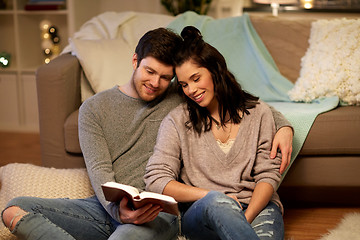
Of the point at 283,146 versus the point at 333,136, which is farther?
the point at 333,136

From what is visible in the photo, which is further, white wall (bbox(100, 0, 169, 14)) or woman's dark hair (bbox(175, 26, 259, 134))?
white wall (bbox(100, 0, 169, 14))

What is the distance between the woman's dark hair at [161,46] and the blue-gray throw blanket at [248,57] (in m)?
0.75

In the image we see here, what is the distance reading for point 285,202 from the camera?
227 centimetres

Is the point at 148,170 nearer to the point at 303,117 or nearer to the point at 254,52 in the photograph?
the point at 303,117

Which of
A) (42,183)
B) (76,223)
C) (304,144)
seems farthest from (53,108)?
(304,144)

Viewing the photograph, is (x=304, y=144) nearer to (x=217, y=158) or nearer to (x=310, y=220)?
(x=310, y=220)

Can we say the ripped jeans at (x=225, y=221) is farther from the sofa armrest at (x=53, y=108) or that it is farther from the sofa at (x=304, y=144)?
the sofa armrest at (x=53, y=108)

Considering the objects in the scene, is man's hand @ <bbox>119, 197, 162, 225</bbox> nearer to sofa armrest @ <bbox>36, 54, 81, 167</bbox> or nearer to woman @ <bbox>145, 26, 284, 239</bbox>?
woman @ <bbox>145, 26, 284, 239</bbox>

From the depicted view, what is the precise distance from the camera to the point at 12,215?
4.77ft

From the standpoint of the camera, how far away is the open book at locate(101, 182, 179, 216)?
1312mm

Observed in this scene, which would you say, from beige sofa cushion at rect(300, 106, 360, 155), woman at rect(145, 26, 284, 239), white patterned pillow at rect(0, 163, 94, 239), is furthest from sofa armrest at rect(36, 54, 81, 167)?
beige sofa cushion at rect(300, 106, 360, 155)

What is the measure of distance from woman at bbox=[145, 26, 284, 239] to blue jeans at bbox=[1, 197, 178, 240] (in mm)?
111

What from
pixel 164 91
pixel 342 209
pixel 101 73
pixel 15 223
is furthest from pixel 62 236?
pixel 342 209

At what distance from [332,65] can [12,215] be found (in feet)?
5.29
